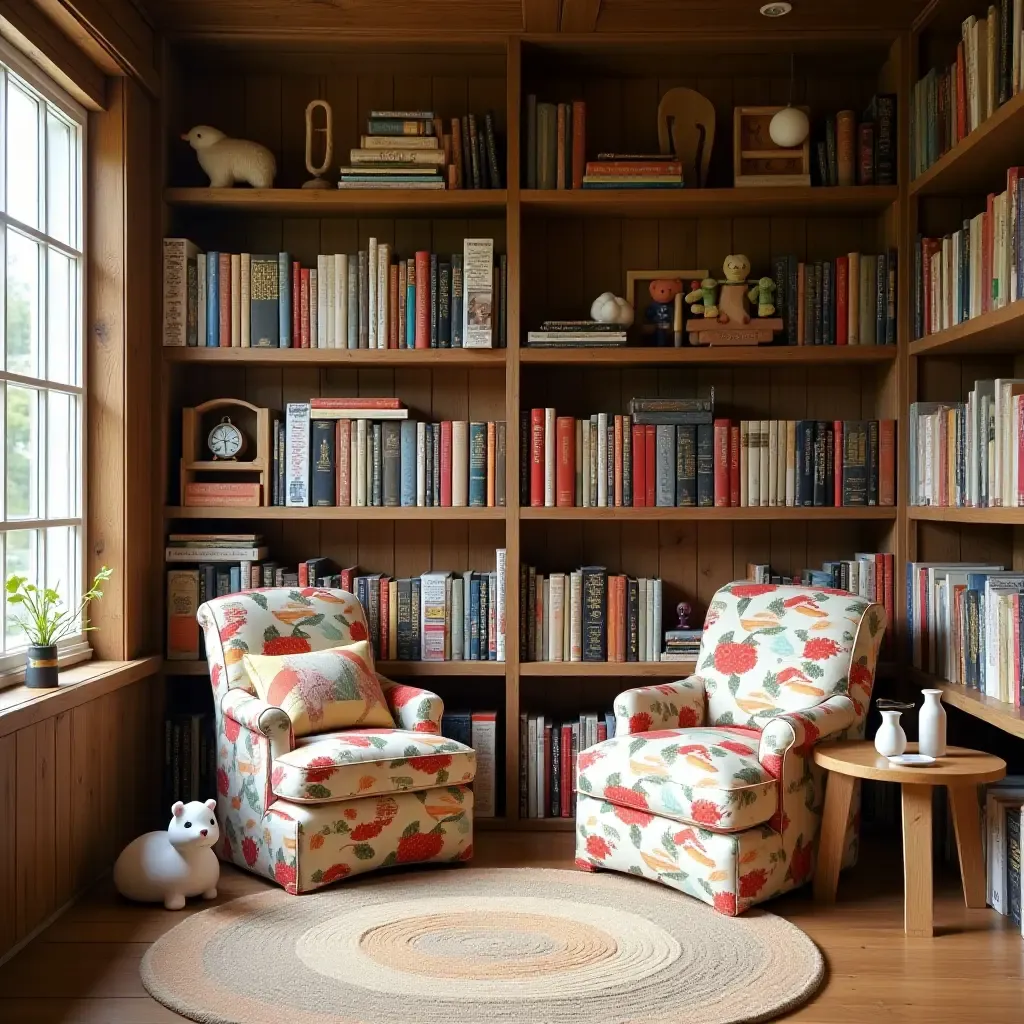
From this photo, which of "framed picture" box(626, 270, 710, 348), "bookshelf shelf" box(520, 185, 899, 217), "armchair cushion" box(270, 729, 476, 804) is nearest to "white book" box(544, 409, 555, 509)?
"framed picture" box(626, 270, 710, 348)

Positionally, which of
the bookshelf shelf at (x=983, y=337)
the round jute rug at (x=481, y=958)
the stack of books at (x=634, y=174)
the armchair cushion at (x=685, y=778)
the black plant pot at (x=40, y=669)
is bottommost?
the round jute rug at (x=481, y=958)

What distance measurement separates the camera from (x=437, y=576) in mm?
4012

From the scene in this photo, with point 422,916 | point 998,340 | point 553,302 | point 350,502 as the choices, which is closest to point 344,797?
point 422,916

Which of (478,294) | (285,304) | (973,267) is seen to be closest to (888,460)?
(973,267)

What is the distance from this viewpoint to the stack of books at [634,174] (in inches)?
154

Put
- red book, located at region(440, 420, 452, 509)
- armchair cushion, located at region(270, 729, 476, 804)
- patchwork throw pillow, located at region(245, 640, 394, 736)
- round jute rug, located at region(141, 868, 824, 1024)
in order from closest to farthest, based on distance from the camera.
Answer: round jute rug, located at region(141, 868, 824, 1024), armchair cushion, located at region(270, 729, 476, 804), patchwork throw pillow, located at region(245, 640, 394, 736), red book, located at region(440, 420, 452, 509)

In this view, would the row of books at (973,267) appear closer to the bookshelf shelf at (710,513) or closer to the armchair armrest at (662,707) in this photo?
the bookshelf shelf at (710,513)

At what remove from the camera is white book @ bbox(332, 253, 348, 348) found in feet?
13.0

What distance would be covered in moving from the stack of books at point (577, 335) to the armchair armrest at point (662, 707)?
1162mm

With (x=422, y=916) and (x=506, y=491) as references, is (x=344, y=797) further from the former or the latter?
(x=506, y=491)

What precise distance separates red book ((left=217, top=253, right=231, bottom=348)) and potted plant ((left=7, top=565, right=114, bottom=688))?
1.03m

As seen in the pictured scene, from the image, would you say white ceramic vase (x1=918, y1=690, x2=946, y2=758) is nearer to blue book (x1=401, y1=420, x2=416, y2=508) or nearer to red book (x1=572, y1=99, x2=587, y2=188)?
blue book (x1=401, y1=420, x2=416, y2=508)

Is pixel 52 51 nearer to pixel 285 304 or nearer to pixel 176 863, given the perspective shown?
pixel 285 304

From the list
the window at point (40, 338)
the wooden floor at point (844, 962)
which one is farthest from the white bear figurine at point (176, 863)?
the window at point (40, 338)
